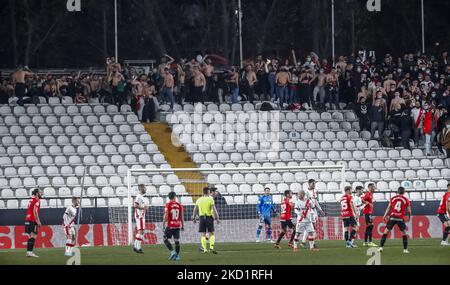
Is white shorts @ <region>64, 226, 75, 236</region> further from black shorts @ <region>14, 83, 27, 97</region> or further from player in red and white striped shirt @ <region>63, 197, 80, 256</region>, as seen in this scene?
black shorts @ <region>14, 83, 27, 97</region>

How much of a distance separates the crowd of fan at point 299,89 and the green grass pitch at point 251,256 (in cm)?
852

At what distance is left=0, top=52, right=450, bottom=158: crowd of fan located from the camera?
43562 millimetres

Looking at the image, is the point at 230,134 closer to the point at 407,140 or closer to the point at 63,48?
the point at 407,140

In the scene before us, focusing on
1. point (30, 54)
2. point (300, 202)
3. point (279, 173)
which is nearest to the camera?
point (300, 202)

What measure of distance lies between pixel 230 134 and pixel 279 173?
2.35 meters

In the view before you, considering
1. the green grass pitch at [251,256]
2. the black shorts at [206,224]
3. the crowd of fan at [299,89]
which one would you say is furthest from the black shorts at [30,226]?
the crowd of fan at [299,89]

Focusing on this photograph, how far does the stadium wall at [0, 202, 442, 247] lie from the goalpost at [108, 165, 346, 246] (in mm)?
29

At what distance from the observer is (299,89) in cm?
4466

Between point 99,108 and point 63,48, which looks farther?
point 63,48

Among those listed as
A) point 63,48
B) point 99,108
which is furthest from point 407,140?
point 63,48

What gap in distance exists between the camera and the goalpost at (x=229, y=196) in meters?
38.3

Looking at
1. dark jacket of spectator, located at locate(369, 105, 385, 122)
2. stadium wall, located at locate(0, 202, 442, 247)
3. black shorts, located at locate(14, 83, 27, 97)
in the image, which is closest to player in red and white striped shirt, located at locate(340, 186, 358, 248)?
stadium wall, located at locate(0, 202, 442, 247)

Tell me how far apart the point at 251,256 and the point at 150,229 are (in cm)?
804

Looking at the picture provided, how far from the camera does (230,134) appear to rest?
43.9 meters
